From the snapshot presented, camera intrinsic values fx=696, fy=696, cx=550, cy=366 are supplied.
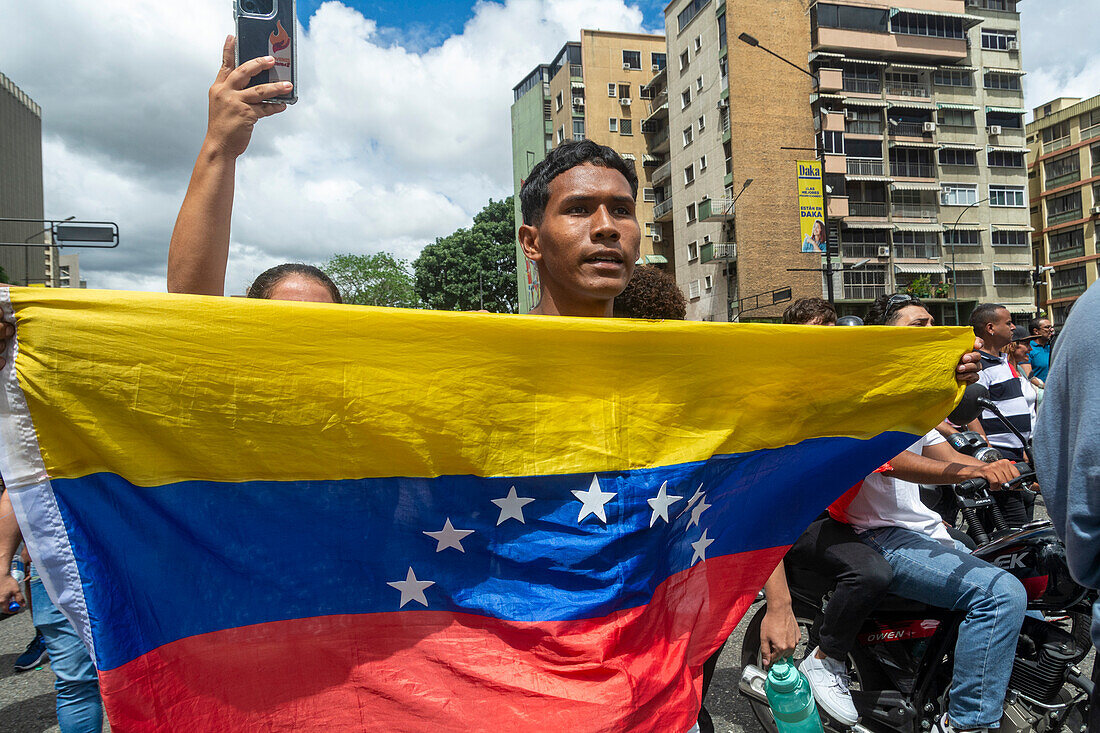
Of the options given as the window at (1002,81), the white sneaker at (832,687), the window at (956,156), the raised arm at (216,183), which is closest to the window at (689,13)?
the window at (956,156)

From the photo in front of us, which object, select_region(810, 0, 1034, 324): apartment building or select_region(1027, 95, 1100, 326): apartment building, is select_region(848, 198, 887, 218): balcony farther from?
select_region(1027, 95, 1100, 326): apartment building

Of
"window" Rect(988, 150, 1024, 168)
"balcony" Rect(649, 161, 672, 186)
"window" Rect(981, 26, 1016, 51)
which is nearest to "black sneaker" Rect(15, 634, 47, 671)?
"balcony" Rect(649, 161, 672, 186)

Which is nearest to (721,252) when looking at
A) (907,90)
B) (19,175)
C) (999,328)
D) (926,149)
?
(926,149)

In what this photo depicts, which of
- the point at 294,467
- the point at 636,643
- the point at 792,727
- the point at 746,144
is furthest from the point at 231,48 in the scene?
the point at 746,144

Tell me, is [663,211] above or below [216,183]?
above

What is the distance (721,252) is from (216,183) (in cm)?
3811

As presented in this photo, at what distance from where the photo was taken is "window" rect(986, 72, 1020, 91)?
4272 cm

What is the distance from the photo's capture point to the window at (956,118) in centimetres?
4122

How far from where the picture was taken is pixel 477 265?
5341cm

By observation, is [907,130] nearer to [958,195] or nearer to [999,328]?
[958,195]

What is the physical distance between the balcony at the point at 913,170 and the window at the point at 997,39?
9.45m

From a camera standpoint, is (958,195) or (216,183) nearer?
(216,183)

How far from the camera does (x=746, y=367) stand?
2238mm

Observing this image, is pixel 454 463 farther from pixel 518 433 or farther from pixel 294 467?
pixel 294 467
